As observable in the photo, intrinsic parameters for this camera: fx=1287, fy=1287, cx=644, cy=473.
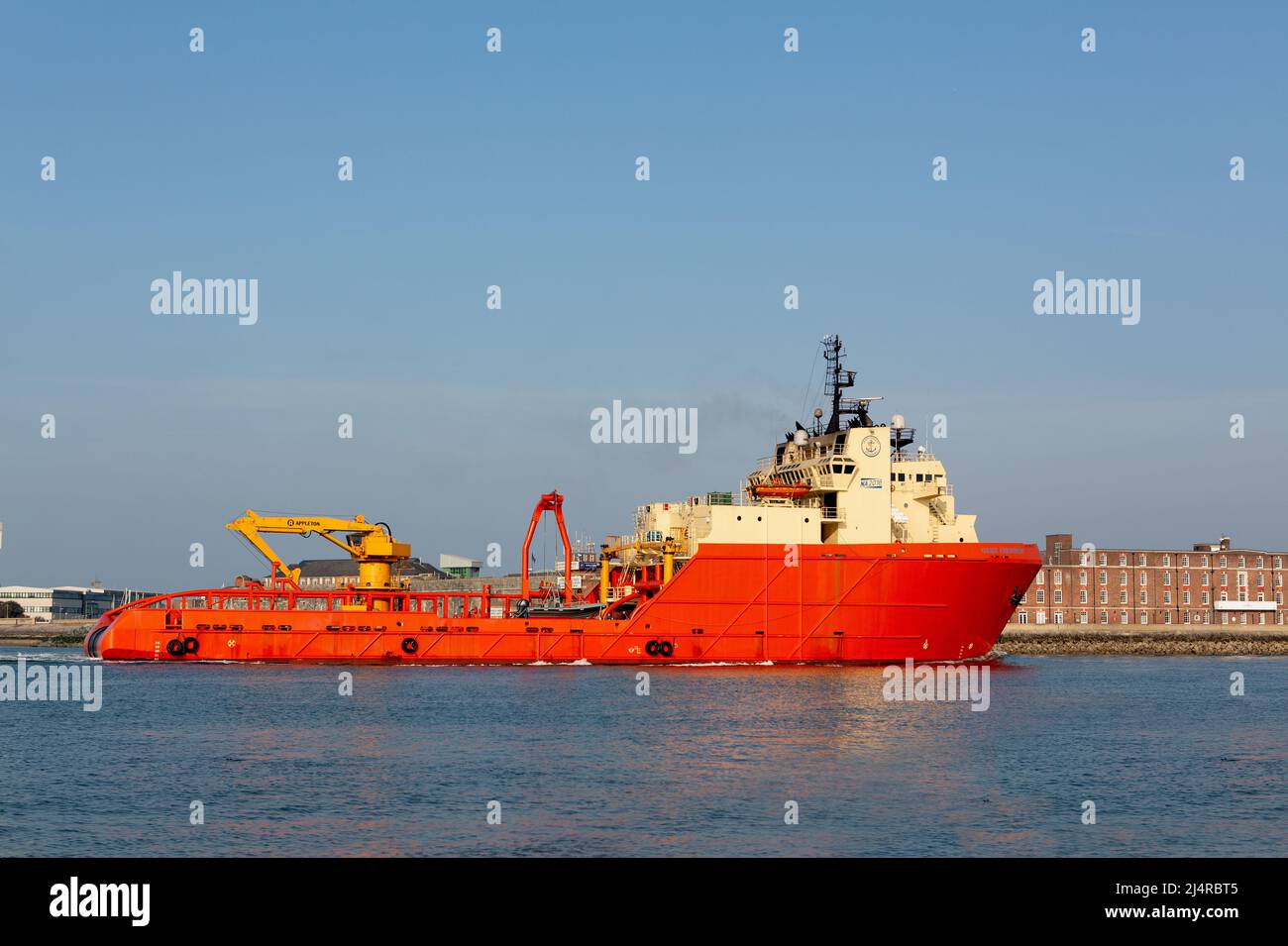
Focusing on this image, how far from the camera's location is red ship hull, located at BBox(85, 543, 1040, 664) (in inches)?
1843

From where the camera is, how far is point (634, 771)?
25047 mm

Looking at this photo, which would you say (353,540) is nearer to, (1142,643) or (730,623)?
(730,623)

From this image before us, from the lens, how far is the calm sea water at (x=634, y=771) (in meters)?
19.4

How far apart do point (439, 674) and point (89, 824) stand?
26.3 metres

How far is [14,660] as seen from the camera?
59.8 m

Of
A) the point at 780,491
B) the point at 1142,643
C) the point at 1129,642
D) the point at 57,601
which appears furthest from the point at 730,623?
the point at 57,601

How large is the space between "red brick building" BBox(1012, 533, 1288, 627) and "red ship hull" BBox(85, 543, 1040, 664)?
147ft

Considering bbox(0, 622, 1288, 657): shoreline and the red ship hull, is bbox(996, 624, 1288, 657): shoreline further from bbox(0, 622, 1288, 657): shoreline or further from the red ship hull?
the red ship hull

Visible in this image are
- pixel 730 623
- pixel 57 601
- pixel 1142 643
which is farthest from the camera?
pixel 57 601

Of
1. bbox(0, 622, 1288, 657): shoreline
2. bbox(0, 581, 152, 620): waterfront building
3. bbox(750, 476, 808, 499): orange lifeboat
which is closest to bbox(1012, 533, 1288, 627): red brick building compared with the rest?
bbox(0, 622, 1288, 657): shoreline

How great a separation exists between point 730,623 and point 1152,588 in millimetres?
55557

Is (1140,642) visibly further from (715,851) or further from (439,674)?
(715,851)

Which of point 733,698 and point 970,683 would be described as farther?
point 970,683
